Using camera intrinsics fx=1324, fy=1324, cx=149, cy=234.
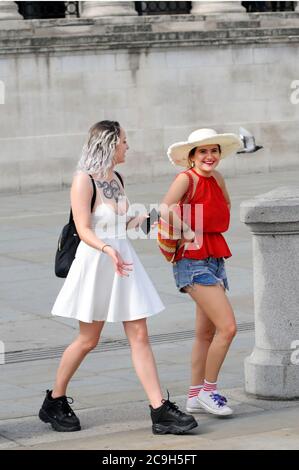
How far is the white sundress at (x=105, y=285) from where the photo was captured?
735 cm

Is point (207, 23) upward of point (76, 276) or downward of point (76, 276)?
upward

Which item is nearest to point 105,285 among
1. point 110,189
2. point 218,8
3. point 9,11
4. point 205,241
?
point 110,189

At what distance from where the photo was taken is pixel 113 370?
30.7 feet

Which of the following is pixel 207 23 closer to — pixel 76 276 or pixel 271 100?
pixel 271 100

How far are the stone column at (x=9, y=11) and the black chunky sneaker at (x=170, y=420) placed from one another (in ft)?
57.8

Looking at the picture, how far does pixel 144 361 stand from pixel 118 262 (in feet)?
1.99

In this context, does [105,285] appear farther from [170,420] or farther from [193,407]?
[193,407]

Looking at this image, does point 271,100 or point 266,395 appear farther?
point 271,100

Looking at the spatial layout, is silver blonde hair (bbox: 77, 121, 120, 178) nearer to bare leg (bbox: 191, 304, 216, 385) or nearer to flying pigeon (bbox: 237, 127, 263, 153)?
flying pigeon (bbox: 237, 127, 263, 153)

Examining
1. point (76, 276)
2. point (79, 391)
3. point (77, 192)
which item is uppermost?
point (77, 192)

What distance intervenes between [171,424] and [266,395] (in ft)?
3.64

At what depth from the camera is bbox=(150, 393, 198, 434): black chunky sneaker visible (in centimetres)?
721

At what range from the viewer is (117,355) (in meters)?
9.88
